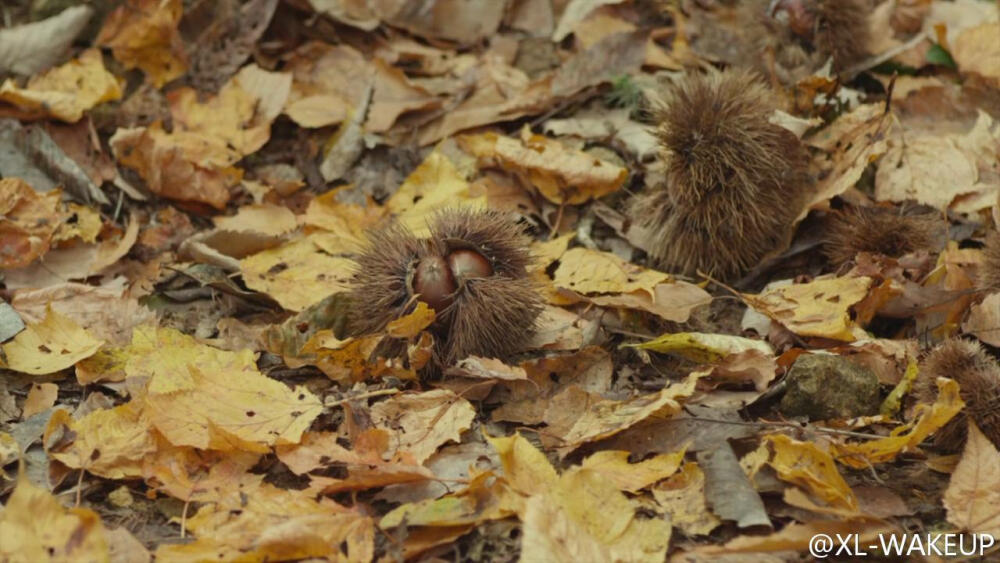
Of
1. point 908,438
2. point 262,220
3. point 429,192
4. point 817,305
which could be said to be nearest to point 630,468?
point 908,438

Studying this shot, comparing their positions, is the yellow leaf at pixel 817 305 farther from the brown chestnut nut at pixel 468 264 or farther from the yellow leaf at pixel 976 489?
the brown chestnut nut at pixel 468 264

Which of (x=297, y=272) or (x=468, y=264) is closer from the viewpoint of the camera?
(x=468, y=264)

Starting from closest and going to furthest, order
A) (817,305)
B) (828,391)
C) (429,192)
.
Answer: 1. (828,391)
2. (817,305)
3. (429,192)

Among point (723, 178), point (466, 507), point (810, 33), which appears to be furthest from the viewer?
point (810, 33)

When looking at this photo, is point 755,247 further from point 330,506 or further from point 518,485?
point 330,506

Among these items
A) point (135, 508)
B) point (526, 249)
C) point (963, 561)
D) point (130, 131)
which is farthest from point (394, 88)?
point (963, 561)

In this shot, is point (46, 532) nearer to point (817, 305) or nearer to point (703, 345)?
point (703, 345)

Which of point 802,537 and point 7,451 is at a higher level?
point 802,537
